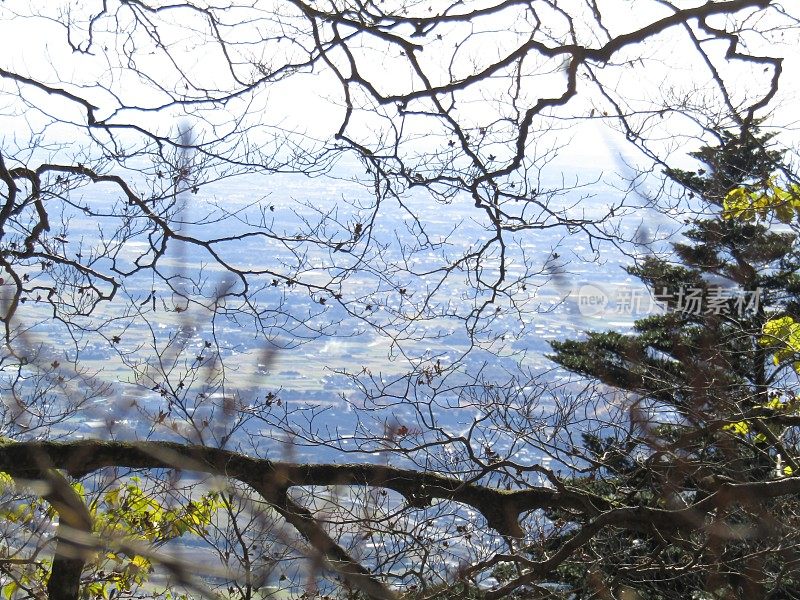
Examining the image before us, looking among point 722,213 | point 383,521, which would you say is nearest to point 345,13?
point 722,213

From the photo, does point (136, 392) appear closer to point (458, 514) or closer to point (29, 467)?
point (29, 467)

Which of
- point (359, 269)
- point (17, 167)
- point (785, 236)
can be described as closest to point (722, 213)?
point (359, 269)

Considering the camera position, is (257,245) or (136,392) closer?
(257,245)

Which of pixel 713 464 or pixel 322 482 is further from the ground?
pixel 322 482

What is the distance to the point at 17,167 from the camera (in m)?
4.07

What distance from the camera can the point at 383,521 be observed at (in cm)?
351

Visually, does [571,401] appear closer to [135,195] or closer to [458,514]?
[458,514]

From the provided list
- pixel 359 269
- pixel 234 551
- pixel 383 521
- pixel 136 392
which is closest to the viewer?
pixel 383 521

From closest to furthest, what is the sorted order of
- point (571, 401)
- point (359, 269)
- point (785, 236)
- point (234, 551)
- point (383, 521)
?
point (383, 521), point (234, 551), point (571, 401), point (359, 269), point (785, 236)

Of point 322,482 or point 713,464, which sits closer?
point 713,464

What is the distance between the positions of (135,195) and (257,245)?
67 centimetres

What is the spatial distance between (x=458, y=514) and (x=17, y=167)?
271cm

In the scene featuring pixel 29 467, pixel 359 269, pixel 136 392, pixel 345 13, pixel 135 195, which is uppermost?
pixel 345 13

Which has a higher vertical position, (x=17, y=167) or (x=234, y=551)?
(x=17, y=167)
